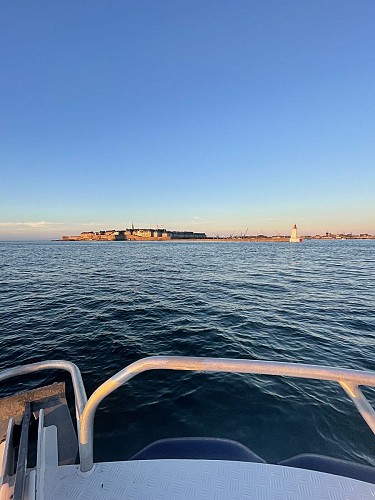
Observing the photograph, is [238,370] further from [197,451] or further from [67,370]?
[67,370]

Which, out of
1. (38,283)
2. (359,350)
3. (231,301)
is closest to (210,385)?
(359,350)

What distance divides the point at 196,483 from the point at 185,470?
163 mm

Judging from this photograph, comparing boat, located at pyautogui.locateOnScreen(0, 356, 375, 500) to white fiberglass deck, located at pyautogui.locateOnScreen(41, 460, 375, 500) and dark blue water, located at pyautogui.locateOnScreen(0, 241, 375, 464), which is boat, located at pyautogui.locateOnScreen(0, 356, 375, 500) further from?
dark blue water, located at pyautogui.locateOnScreen(0, 241, 375, 464)

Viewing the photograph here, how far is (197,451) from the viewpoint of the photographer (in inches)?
100

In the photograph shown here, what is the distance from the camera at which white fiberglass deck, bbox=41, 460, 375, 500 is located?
195cm

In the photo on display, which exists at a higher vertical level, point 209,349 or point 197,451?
point 197,451

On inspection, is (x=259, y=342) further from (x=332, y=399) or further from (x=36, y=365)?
(x=36, y=365)

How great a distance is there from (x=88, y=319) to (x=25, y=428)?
8.82 metres

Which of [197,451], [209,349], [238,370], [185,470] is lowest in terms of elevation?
[209,349]

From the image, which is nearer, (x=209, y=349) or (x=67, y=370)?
(x=67, y=370)

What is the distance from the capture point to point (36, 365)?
298cm

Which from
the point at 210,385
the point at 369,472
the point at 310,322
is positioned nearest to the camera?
the point at 369,472

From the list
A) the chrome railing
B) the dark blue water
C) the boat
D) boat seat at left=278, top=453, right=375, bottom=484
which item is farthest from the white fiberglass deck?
the dark blue water

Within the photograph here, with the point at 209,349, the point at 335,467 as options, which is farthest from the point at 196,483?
the point at 209,349
